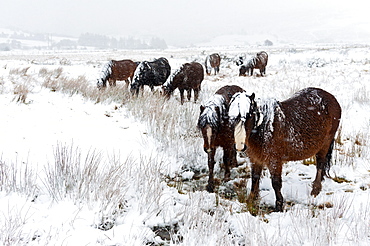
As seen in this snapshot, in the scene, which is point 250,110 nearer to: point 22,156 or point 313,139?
point 313,139

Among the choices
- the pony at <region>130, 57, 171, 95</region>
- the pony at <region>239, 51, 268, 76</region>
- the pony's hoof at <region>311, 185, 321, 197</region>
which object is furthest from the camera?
the pony at <region>239, 51, 268, 76</region>

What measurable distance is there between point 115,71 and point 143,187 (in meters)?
8.73

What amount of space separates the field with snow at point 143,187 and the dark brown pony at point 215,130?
38 cm

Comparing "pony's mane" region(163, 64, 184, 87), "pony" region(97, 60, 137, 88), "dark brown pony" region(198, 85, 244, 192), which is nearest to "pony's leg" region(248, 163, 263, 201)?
"dark brown pony" region(198, 85, 244, 192)

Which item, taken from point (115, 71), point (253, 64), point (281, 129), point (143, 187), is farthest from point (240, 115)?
point (253, 64)


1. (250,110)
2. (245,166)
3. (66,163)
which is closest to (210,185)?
(245,166)

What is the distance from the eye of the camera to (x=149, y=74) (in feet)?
32.8

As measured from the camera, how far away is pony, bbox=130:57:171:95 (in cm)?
963

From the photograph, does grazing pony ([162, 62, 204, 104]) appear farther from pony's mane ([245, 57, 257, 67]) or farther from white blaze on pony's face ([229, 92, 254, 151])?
pony's mane ([245, 57, 257, 67])

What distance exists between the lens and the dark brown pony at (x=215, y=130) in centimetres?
384

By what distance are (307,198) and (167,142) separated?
2.64 meters

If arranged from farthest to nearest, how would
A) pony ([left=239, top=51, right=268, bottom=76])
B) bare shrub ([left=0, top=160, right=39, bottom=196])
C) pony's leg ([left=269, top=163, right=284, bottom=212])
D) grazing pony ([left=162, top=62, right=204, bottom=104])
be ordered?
1. pony ([left=239, top=51, right=268, bottom=76])
2. grazing pony ([left=162, top=62, right=204, bottom=104])
3. pony's leg ([left=269, top=163, right=284, bottom=212])
4. bare shrub ([left=0, top=160, right=39, bottom=196])

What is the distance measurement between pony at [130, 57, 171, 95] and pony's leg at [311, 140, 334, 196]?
654 cm

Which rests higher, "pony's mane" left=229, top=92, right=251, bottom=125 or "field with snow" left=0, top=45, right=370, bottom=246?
"pony's mane" left=229, top=92, right=251, bottom=125
